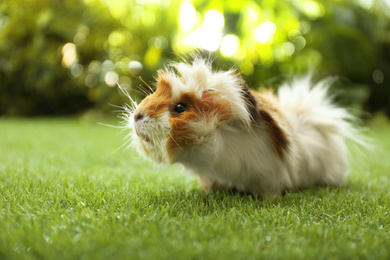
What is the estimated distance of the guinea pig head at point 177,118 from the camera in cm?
133

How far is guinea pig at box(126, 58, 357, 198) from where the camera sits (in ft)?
4.44

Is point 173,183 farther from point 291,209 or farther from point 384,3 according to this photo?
point 384,3

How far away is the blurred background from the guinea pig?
322 centimetres

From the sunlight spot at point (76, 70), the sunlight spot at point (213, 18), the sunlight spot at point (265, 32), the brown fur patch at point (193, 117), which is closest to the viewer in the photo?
the brown fur patch at point (193, 117)

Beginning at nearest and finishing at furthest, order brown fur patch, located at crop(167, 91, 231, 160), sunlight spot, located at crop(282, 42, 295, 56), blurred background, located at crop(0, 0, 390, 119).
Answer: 1. brown fur patch, located at crop(167, 91, 231, 160)
2. blurred background, located at crop(0, 0, 390, 119)
3. sunlight spot, located at crop(282, 42, 295, 56)

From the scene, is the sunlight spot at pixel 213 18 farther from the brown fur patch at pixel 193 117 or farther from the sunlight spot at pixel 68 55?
the sunlight spot at pixel 68 55

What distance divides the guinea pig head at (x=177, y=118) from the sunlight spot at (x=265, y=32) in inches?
130

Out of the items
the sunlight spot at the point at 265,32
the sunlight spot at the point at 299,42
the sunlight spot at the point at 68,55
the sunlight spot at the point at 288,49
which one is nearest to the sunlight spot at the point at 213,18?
the sunlight spot at the point at 265,32

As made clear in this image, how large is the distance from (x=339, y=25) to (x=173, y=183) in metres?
4.87

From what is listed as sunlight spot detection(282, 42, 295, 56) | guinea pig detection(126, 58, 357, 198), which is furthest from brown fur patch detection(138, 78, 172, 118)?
→ sunlight spot detection(282, 42, 295, 56)

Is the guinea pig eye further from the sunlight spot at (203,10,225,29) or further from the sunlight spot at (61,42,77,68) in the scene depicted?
the sunlight spot at (61,42,77,68)

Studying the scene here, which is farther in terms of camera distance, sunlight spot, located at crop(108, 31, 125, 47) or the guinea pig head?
sunlight spot, located at crop(108, 31, 125, 47)

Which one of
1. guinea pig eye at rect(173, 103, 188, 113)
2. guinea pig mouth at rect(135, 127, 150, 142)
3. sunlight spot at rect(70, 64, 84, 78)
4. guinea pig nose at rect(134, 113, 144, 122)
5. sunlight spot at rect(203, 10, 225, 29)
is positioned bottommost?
sunlight spot at rect(70, 64, 84, 78)

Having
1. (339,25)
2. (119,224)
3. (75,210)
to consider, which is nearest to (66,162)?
(75,210)
